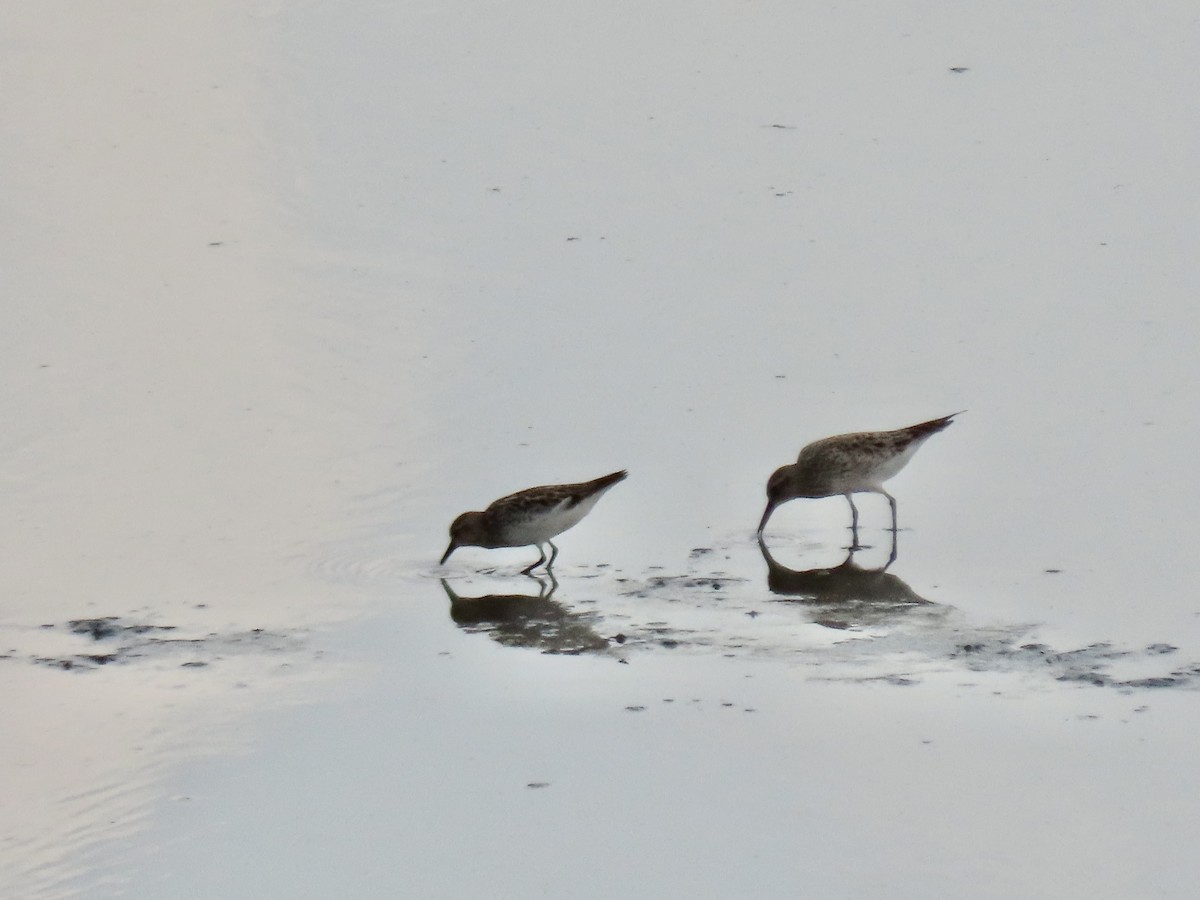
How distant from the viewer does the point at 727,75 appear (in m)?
16.2

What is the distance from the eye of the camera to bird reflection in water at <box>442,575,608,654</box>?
8.17 metres

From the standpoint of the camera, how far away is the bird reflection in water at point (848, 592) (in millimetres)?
8391

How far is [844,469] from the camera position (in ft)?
32.0

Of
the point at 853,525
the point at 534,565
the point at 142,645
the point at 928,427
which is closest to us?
the point at 142,645

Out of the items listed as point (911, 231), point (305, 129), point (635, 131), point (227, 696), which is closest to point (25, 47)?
point (305, 129)

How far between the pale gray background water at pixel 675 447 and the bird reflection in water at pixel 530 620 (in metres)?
0.10

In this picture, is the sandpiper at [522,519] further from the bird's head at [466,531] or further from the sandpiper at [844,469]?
the sandpiper at [844,469]

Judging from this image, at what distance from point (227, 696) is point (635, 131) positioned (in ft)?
27.9

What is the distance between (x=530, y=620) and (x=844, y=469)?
2112mm

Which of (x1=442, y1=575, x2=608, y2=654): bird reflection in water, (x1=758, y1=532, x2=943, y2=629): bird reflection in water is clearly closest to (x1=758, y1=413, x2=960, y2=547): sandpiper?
(x1=758, y1=532, x2=943, y2=629): bird reflection in water

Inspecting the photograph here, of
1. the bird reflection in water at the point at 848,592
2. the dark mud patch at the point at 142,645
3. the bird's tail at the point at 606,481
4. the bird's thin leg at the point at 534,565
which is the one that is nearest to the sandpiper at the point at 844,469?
the bird reflection in water at the point at 848,592

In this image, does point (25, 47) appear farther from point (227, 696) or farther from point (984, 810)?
point (984, 810)

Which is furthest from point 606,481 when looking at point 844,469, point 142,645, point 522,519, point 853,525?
point 142,645

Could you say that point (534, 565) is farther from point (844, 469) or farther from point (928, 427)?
point (928, 427)
